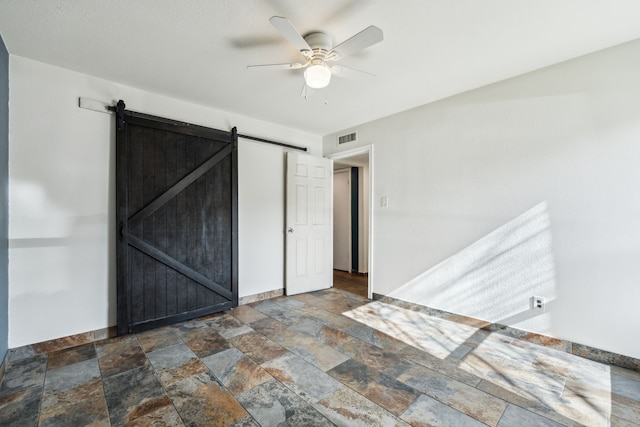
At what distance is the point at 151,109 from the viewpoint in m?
3.08

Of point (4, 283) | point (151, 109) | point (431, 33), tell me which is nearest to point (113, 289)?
point (4, 283)

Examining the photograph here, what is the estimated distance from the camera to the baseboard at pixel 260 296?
3.79 meters

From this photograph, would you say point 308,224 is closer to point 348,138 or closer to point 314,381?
point 348,138

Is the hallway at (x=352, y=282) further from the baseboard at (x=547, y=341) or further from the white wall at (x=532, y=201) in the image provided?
the baseboard at (x=547, y=341)

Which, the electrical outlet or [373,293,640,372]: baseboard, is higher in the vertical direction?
the electrical outlet

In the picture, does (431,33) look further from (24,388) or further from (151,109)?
(24,388)

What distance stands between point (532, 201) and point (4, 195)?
14.8 ft

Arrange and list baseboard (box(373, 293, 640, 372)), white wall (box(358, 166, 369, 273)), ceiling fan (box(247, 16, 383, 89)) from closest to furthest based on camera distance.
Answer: ceiling fan (box(247, 16, 383, 89)) < baseboard (box(373, 293, 640, 372)) < white wall (box(358, 166, 369, 273))

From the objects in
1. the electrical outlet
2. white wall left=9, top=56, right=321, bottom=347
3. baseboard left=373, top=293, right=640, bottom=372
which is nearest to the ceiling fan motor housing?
white wall left=9, top=56, right=321, bottom=347

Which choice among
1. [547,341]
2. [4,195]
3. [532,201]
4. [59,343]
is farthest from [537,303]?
[4,195]

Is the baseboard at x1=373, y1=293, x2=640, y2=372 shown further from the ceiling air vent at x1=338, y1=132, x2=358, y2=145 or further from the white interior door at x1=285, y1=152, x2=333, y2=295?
the ceiling air vent at x1=338, y1=132, x2=358, y2=145

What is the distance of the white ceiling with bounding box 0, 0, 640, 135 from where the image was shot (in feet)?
6.07

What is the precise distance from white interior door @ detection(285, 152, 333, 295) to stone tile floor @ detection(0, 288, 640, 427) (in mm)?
1348

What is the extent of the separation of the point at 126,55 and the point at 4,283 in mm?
2079
